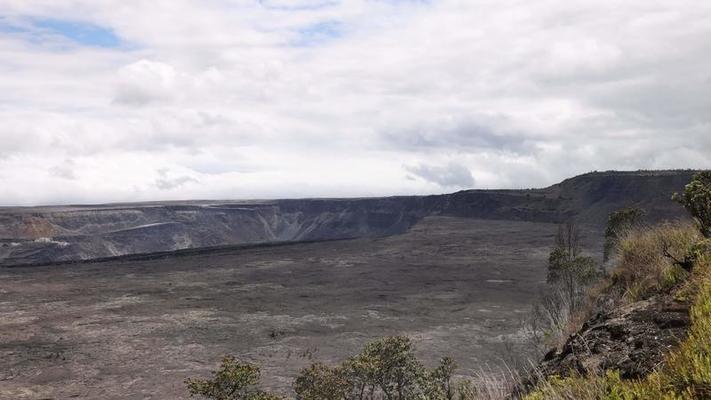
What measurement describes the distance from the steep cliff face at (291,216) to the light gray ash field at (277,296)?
522 mm

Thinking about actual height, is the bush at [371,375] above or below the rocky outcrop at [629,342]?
below

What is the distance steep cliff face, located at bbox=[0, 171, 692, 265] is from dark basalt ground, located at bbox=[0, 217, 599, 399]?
31.9 m

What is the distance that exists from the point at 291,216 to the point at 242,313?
106532 mm

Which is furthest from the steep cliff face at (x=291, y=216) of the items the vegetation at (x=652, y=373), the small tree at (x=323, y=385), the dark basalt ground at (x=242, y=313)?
the small tree at (x=323, y=385)

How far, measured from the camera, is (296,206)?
14600cm

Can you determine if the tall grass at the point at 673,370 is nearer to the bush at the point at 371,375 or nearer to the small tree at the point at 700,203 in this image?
the small tree at the point at 700,203

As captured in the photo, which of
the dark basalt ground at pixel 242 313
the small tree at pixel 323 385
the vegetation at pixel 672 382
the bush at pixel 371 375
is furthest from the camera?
the dark basalt ground at pixel 242 313

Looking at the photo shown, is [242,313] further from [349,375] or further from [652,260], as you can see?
[652,260]

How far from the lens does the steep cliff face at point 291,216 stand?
90438 millimetres

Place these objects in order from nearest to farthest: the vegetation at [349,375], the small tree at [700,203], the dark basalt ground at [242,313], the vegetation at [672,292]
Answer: the vegetation at [672,292]
the small tree at [700,203]
the vegetation at [349,375]
the dark basalt ground at [242,313]

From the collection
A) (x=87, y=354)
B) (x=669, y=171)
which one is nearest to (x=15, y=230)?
(x=87, y=354)

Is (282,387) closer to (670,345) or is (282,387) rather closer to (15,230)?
(670,345)

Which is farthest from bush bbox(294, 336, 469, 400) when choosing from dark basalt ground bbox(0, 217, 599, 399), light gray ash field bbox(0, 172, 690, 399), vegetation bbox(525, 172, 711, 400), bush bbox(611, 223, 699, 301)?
vegetation bbox(525, 172, 711, 400)

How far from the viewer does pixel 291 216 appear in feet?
472
